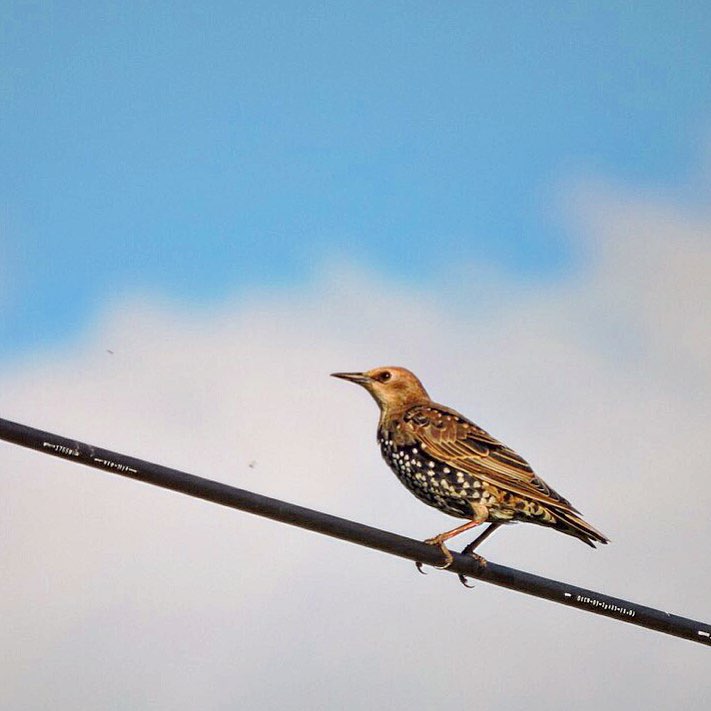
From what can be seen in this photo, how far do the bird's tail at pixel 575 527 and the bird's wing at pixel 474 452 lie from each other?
53 millimetres

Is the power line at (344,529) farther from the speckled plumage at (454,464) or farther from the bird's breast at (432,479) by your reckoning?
the bird's breast at (432,479)

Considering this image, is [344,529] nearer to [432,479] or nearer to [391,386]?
[432,479]

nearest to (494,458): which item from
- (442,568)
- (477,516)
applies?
(477,516)

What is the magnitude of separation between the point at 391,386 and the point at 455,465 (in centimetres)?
101

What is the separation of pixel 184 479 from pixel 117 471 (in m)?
0.37

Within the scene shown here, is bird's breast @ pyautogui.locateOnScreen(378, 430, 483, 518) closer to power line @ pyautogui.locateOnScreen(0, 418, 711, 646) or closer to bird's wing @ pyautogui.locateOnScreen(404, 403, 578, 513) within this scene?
bird's wing @ pyautogui.locateOnScreen(404, 403, 578, 513)

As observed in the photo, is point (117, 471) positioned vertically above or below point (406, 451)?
below

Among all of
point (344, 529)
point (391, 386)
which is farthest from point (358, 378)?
point (344, 529)

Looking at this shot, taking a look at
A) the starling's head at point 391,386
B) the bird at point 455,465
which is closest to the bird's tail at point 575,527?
the bird at point 455,465

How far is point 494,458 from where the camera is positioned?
11.5 metres

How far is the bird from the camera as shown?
11.1 meters

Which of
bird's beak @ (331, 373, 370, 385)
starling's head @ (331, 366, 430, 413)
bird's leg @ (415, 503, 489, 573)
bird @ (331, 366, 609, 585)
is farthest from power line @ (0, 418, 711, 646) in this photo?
bird's beak @ (331, 373, 370, 385)

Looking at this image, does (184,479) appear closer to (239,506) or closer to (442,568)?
(239,506)

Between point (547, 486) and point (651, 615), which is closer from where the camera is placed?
point (651, 615)
